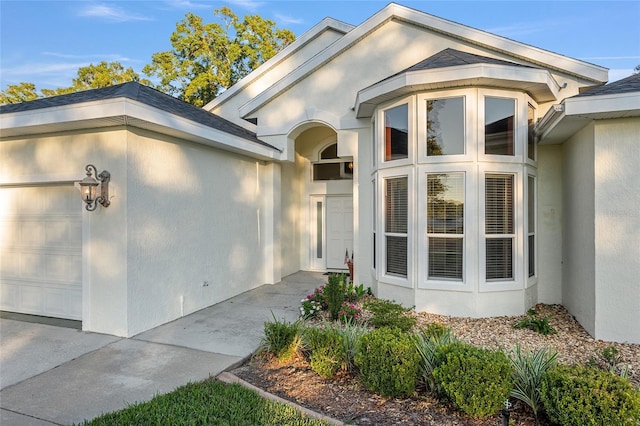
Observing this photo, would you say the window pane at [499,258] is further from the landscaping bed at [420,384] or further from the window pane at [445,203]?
the landscaping bed at [420,384]

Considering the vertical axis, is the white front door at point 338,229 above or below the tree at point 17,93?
below

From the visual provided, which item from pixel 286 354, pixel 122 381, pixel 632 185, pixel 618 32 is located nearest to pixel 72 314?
pixel 122 381

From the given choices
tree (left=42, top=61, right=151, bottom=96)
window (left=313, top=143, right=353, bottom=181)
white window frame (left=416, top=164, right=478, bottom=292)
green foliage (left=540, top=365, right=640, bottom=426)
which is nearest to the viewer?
A: green foliage (left=540, top=365, right=640, bottom=426)

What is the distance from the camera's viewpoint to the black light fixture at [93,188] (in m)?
5.39

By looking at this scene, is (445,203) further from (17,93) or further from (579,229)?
(17,93)

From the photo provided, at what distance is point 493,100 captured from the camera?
6234mm

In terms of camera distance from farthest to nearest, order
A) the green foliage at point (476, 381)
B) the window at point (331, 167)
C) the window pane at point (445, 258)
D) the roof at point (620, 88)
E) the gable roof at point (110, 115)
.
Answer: the window at point (331, 167) → the window pane at point (445, 258) → the gable roof at point (110, 115) → the roof at point (620, 88) → the green foliage at point (476, 381)

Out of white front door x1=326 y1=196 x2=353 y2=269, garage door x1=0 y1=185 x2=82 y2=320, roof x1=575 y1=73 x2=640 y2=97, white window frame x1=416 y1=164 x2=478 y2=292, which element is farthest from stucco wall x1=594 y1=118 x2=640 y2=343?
garage door x1=0 y1=185 x2=82 y2=320

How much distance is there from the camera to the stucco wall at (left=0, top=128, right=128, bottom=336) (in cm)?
549

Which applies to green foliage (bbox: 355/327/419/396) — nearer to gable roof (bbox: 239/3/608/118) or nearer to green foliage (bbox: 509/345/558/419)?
green foliage (bbox: 509/345/558/419)

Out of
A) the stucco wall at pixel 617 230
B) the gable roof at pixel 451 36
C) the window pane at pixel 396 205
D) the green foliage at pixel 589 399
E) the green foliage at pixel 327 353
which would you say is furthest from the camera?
the gable roof at pixel 451 36

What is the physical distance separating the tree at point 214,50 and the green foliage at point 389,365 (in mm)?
22300

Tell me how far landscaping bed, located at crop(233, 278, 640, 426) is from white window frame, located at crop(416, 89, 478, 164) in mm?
2703

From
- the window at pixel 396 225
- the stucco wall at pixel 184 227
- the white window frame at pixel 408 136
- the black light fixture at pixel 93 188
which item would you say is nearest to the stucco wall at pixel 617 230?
the white window frame at pixel 408 136
